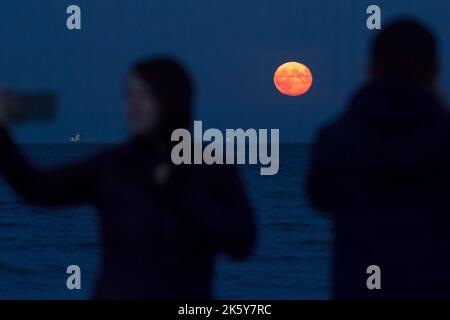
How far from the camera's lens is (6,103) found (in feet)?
8.95

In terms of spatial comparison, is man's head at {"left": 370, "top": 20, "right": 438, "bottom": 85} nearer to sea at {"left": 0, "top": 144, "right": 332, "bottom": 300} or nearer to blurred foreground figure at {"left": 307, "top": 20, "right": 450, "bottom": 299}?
blurred foreground figure at {"left": 307, "top": 20, "right": 450, "bottom": 299}

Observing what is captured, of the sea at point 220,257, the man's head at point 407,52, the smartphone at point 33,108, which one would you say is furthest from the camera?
the sea at point 220,257

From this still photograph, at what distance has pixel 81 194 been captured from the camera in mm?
2805

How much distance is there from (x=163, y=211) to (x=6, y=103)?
1.83 ft

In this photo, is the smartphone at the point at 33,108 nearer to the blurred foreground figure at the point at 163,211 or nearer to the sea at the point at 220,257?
the blurred foreground figure at the point at 163,211

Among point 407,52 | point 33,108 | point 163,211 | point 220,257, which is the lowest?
point 220,257

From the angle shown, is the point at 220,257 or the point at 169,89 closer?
the point at 169,89

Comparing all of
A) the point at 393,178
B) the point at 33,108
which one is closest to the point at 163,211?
the point at 33,108

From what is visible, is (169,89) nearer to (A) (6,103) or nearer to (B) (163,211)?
(B) (163,211)

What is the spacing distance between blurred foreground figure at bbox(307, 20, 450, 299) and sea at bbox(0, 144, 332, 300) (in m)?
5.99

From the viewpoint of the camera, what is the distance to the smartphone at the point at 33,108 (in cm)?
275

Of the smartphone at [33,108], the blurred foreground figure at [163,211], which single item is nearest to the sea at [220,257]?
the smartphone at [33,108]
